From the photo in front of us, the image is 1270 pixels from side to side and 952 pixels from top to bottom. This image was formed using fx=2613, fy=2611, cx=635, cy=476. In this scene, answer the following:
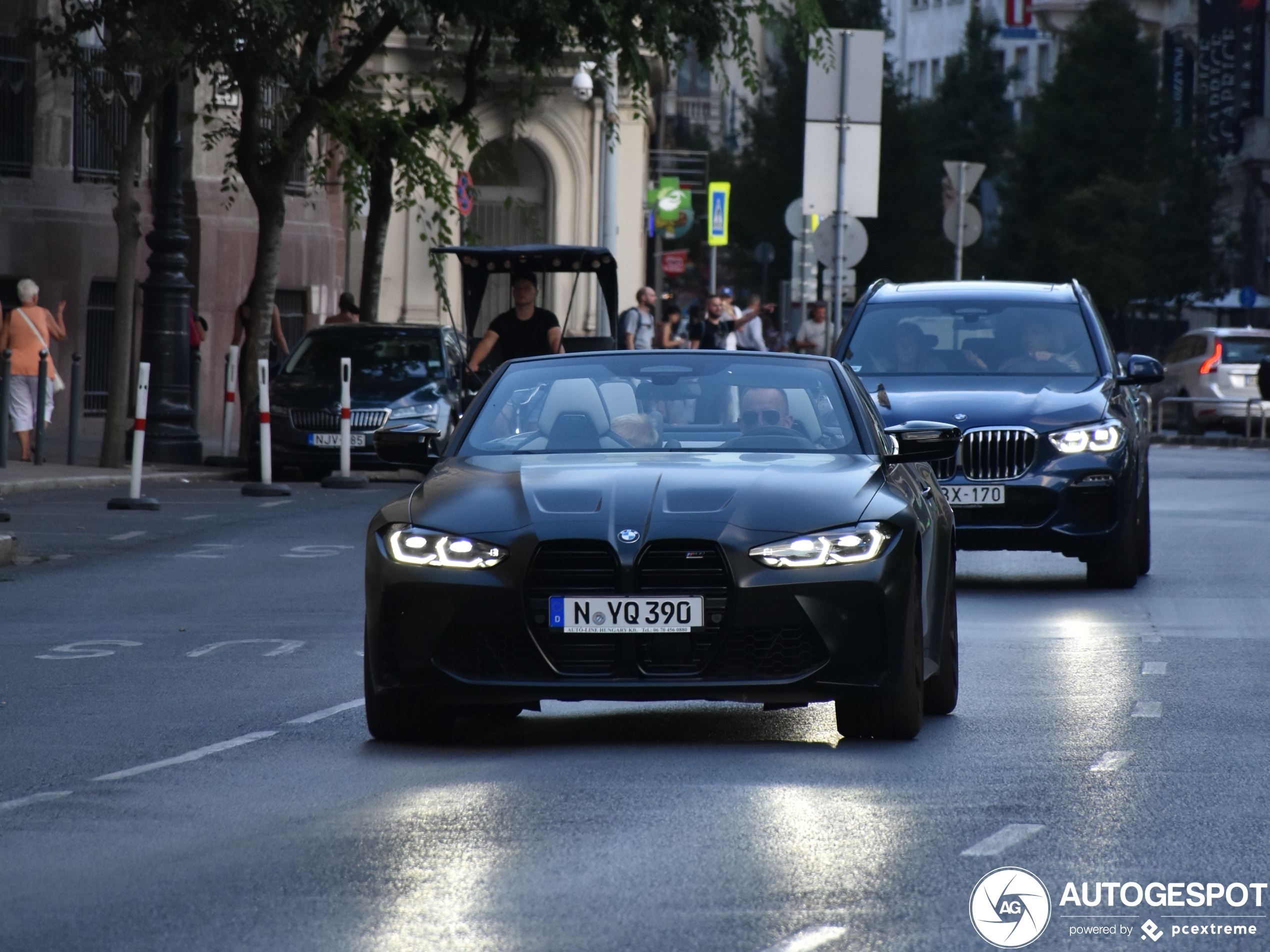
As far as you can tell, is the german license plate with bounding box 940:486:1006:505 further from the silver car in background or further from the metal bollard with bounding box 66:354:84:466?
the silver car in background

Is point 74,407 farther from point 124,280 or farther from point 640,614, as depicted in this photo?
point 640,614

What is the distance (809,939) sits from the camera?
5488mm

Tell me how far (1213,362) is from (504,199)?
13.1 meters

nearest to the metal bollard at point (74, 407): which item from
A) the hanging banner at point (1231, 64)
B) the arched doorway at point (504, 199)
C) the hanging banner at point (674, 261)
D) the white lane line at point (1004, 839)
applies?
the white lane line at point (1004, 839)

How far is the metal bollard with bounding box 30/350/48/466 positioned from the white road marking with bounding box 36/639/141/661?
13061 millimetres

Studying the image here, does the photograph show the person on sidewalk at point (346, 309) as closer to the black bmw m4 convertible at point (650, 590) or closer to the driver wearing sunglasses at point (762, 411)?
the driver wearing sunglasses at point (762, 411)

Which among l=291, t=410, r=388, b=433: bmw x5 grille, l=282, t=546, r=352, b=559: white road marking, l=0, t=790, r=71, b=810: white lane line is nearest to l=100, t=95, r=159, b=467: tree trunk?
l=291, t=410, r=388, b=433: bmw x5 grille

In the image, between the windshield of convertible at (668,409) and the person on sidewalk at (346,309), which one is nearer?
the windshield of convertible at (668,409)

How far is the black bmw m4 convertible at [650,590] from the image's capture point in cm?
801

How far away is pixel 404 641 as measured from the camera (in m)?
8.21

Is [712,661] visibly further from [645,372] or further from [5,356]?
[5,356]

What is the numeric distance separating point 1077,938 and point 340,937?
1576mm

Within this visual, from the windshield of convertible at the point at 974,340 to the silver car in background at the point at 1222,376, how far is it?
2325cm

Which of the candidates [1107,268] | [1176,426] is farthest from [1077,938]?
[1107,268]
